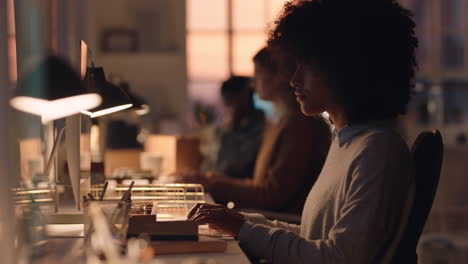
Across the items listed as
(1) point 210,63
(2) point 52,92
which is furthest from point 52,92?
(1) point 210,63

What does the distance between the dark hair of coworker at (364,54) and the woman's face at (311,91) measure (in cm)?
1

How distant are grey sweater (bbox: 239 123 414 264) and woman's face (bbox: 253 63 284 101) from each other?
1.23 m

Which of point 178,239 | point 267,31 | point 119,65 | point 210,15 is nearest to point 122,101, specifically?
point 267,31

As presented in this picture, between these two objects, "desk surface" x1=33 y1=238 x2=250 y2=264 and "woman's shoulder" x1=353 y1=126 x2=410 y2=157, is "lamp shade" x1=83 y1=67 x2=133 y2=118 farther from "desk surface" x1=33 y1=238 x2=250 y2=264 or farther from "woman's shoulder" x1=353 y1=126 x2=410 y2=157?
"woman's shoulder" x1=353 y1=126 x2=410 y2=157

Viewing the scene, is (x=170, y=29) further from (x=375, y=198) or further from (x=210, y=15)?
(x=375, y=198)

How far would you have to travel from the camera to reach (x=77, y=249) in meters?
1.23

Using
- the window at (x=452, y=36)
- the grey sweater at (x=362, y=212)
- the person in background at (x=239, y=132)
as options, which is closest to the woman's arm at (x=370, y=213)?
the grey sweater at (x=362, y=212)

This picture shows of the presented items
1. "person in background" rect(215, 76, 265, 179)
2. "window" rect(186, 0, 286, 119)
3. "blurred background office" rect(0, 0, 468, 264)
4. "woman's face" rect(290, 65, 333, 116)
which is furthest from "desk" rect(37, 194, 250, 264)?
"window" rect(186, 0, 286, 119)

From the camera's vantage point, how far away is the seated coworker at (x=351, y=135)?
1186mm

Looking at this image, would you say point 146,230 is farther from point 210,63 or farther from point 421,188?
point 210,63

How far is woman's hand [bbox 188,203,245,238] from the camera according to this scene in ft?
4.37

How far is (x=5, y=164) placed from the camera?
104cm

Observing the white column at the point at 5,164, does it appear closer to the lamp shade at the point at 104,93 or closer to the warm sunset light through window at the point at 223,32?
the lamp shade at the point at 104,93

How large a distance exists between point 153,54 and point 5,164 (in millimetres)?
4230
